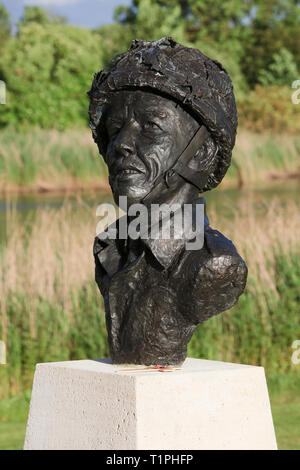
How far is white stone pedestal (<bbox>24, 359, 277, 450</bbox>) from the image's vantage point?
297cm

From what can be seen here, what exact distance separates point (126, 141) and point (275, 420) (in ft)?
9.02

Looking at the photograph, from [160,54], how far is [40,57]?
1490 centimetres

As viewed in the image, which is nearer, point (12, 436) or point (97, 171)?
point (12, 436)

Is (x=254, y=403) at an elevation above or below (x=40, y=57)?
below

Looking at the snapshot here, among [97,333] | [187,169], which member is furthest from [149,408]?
[97,333]

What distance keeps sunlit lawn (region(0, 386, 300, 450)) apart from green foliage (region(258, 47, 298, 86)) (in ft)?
44.7

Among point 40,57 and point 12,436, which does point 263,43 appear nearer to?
point 40,57

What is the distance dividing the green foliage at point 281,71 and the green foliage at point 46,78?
4007 millimetres

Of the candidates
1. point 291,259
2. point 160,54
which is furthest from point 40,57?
point 160,54

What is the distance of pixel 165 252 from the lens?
315 cm

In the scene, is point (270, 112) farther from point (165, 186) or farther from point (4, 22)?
point (4, 22)

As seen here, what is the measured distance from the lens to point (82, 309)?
19.7ft
